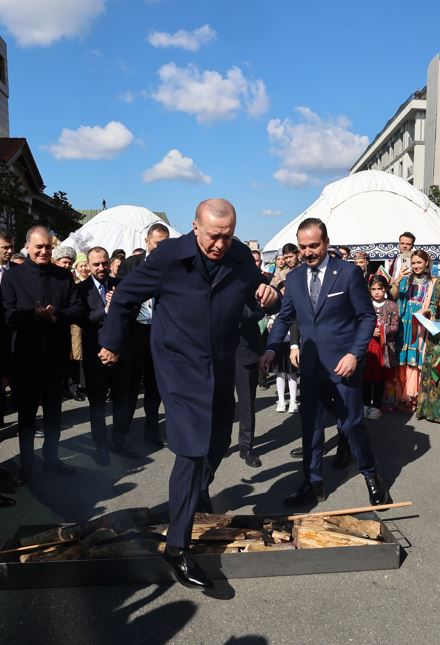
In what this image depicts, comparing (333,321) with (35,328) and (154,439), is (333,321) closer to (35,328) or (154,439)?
(35,328)

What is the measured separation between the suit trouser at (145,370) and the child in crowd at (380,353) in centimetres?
282

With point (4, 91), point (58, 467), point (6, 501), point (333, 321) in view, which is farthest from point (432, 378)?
point (4, 91)

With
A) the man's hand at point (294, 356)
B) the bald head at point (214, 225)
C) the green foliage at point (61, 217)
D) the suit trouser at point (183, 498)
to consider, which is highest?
the green foliage at point (61, 217)

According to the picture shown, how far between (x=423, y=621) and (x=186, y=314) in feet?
6.66

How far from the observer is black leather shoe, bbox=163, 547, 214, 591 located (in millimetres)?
3023

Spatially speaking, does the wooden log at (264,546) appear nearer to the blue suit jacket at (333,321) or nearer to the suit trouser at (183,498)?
the suit trouser at (183,498)

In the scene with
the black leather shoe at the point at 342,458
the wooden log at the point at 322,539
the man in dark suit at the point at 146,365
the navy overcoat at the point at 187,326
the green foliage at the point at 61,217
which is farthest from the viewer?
the green foliage at the point at 61,217

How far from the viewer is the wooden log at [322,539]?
3318mm

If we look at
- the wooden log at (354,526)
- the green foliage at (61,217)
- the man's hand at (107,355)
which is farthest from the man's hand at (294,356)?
the green foliage at (61,217)

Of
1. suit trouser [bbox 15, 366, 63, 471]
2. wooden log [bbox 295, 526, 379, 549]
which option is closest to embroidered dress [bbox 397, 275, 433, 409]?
wooden log [bbox 295, 526, 379, 549]

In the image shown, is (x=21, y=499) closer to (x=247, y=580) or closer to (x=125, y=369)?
(x=125, y=369)

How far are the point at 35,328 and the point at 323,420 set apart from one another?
2.57 meters

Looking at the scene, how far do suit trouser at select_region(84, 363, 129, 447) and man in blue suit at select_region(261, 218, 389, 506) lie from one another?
2.04 meters

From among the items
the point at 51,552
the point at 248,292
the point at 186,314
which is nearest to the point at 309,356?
the point at 248,292
